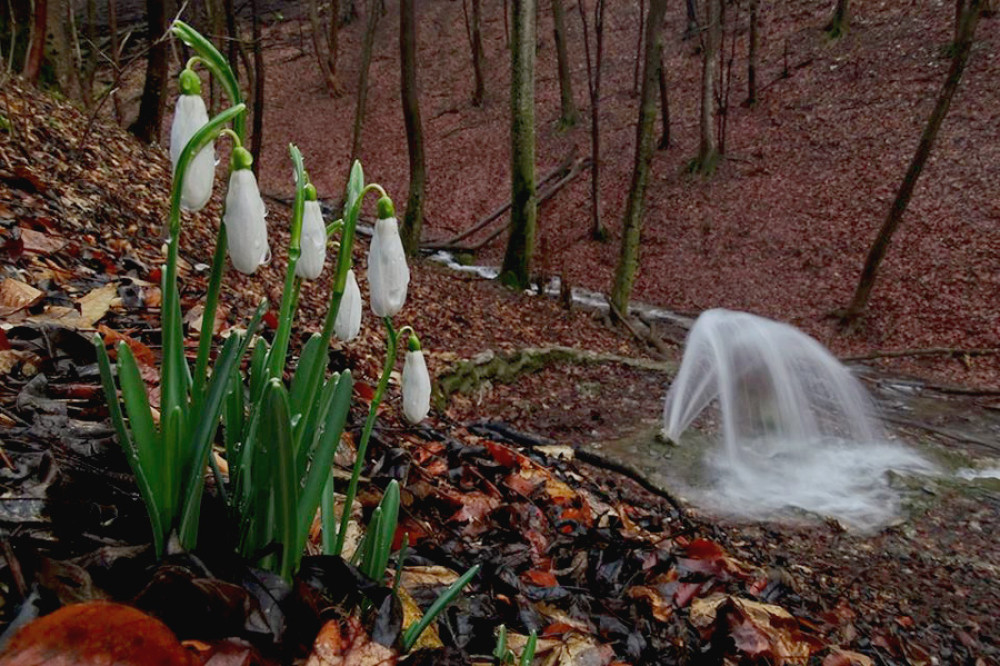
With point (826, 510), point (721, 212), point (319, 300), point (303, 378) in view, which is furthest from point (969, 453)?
point (721, 212)

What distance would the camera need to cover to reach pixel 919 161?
10062mm

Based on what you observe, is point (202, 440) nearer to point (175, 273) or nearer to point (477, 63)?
point (175, 273)

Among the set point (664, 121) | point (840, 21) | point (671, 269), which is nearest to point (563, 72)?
point (664, 121)

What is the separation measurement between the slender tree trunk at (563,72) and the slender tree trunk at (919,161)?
10.1 meters

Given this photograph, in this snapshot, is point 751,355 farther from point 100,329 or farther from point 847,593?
point 100,329

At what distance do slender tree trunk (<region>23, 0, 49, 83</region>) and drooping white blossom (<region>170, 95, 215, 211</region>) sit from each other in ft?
23.4

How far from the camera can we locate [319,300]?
615 centimetres

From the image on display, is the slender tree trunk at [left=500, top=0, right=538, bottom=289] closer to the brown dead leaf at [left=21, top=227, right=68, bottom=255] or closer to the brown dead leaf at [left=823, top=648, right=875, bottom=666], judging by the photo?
the brown dead leaf at [left=21, top=227, right=68, bottom=255]

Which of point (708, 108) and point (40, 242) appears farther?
point (708, 108)

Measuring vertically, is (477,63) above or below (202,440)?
above

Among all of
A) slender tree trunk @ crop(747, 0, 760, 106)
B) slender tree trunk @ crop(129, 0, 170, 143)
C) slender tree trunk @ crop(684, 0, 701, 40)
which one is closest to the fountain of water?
slender tree trunk @ crop(129, 0, 170, 143)

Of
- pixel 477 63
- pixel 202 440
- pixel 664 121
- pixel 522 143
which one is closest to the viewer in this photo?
pixel 202 440

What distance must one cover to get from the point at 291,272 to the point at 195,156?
28cm

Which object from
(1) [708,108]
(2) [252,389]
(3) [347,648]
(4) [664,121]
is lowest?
(3) [347,648]
